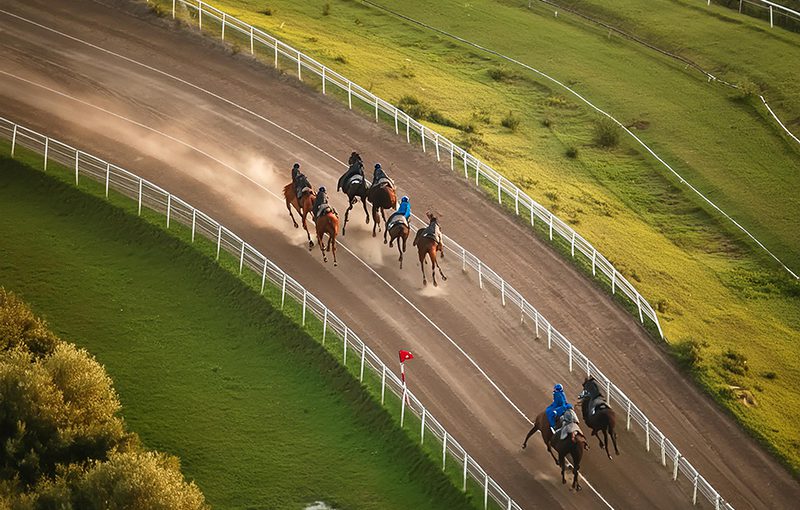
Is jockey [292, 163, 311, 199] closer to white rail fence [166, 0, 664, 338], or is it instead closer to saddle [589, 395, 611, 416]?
white rail fence [166, 0, 664, 338]

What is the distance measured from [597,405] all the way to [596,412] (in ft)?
0.68

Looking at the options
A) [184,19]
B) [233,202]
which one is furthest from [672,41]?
[233,202]

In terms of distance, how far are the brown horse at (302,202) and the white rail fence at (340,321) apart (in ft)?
7.02

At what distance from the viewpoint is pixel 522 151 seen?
A: 52438 mm

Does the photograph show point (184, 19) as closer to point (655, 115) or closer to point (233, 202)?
point (233, 202)

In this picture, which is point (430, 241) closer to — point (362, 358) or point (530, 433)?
point (362, 358)

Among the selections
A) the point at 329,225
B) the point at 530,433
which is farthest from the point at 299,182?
the point at 530,433

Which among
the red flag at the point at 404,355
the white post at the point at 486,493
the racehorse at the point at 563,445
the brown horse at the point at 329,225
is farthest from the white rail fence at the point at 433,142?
the white post at the point at 486,493

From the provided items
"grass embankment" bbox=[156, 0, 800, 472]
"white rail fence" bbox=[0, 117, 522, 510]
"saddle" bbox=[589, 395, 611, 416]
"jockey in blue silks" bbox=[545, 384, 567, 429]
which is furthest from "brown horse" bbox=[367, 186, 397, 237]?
"saddle" bbox=[589, 395, 611, 416]

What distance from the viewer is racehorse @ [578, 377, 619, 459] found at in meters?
32.7

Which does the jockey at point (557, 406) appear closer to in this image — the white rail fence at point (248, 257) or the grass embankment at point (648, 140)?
the white rail fence at point (248, 257)

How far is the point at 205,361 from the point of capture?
37406 millimetres

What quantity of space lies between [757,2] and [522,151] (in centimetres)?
2479

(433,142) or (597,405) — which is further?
(433,142)
